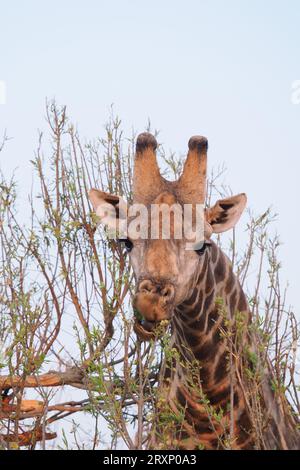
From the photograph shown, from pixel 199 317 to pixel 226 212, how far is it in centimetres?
113

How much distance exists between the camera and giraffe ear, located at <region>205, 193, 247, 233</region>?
9.22m

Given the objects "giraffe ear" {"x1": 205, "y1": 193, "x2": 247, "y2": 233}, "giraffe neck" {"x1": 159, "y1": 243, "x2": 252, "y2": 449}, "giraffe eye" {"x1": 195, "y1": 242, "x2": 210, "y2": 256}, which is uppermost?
"giraffe ear" {"x1": 205, "y1": 193, "x2": 247, "y2": 233}

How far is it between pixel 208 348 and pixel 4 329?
241 cm

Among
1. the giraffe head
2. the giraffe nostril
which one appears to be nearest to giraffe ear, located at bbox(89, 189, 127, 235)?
the giraffe head

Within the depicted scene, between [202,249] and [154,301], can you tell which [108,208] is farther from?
[154,301]

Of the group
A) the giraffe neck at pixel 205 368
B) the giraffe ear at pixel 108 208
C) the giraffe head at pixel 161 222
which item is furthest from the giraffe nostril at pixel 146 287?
the giraffe ear at pixel 108 208

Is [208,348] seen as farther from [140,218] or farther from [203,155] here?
[203,155]

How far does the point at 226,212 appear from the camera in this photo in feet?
30.3

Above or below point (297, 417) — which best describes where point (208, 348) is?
above

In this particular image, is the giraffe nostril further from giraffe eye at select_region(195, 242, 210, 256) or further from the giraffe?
giraffe eye at select_region(195, 242, 210, 256)

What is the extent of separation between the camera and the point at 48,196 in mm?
12188

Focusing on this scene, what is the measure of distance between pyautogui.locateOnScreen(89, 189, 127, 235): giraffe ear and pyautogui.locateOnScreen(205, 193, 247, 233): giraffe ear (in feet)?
2.97
